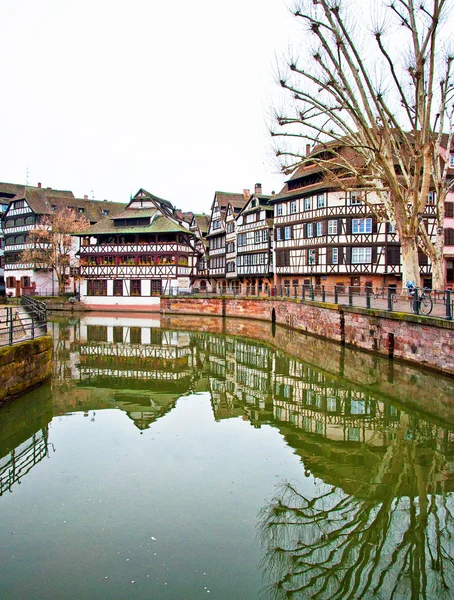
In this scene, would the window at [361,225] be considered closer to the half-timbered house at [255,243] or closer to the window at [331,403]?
the half-timbered house at [255,243]

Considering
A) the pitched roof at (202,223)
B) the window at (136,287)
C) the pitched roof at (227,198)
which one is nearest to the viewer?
the window at (136,287)

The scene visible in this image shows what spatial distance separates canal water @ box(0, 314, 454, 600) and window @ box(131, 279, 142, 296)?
1378 inches

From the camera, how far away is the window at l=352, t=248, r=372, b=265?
37688mm

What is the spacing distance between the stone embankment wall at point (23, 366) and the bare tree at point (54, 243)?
4021cm

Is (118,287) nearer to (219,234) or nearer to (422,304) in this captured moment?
(219,234)

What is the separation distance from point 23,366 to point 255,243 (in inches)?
1446

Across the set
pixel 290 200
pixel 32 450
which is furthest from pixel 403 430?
pixel 290 200

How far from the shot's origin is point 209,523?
664cm

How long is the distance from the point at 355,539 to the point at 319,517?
0.68m

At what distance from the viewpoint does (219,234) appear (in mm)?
56562

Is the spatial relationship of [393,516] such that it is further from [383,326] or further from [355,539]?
[383,326]

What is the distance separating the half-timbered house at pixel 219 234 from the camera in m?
55.6

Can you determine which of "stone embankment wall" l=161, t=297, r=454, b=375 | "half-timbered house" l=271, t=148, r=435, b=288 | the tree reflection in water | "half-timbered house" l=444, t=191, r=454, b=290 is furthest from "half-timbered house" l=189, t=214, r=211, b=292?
the tree reflection in water

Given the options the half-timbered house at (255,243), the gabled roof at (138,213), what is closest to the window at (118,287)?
the gabled roof at (138,213)
